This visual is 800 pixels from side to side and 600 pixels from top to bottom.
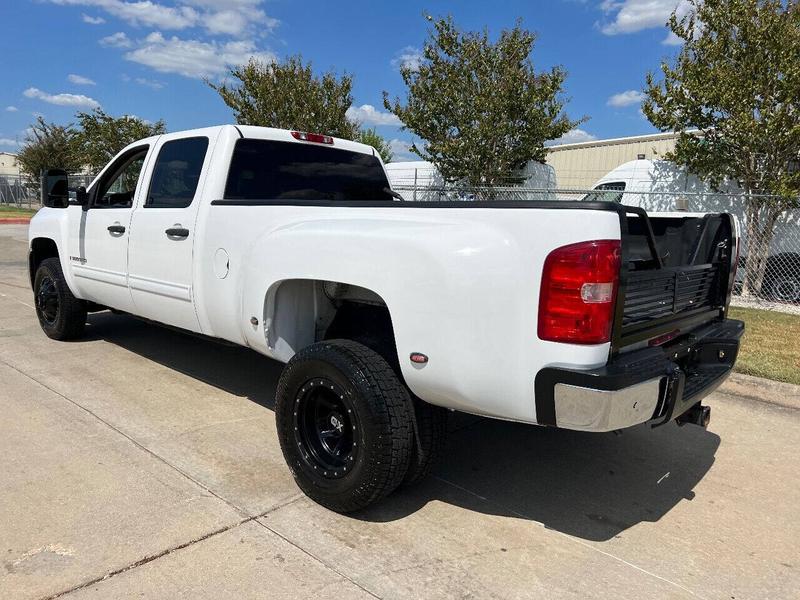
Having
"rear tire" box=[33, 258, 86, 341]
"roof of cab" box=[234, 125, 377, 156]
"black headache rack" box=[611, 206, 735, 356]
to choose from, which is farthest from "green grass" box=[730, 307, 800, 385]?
"rear tire" box=[33, 258, 86, 341]

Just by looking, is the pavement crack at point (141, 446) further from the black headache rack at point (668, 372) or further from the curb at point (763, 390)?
the curb at point (763, 390)

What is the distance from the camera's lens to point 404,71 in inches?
543

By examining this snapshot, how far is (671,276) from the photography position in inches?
121

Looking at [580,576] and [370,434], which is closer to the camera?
[580,576]

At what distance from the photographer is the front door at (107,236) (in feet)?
16.2

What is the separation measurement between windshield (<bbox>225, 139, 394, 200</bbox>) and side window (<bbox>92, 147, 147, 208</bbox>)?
1.25 metres

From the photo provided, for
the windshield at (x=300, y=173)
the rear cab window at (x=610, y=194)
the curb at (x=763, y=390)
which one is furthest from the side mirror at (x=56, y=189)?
the rear cab window at (x=610, y=194)

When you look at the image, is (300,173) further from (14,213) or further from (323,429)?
(14,213)

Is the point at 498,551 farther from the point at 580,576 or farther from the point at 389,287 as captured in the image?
the point at 389,287

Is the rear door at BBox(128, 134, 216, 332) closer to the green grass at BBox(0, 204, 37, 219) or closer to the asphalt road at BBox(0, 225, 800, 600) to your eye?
the asphalt road at BBox(0, 225, 800, 600)

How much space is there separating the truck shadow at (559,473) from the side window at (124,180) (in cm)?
168

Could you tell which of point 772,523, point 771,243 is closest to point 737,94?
point 771,243

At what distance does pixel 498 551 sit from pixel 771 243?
30.8 feet

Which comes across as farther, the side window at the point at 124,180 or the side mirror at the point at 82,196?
the side mirror at the point at 82,196
